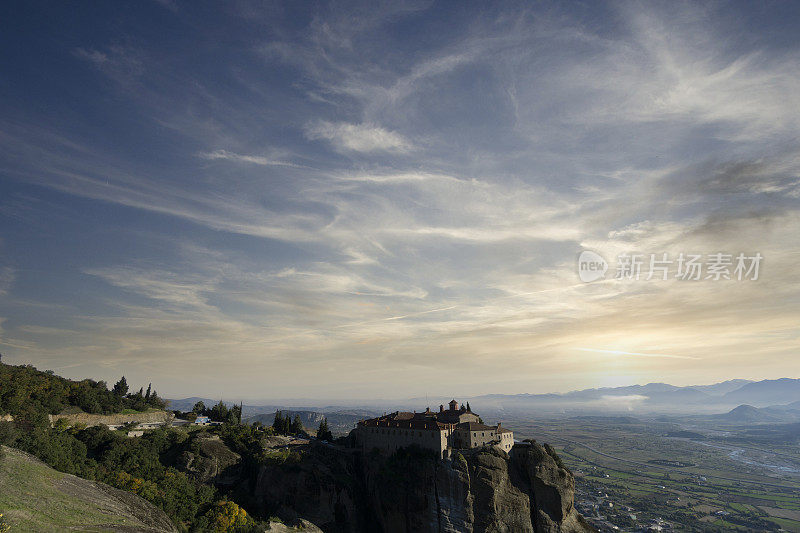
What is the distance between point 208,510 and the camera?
57.2m

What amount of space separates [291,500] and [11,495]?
140 feet

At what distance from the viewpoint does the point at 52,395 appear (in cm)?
6850

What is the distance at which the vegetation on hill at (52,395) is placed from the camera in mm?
59812

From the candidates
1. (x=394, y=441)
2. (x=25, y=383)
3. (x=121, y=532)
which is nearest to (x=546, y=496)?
(x=394, y=441)

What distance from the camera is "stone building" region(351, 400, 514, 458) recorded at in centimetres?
6912

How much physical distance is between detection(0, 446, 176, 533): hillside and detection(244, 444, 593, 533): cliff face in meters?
25.9

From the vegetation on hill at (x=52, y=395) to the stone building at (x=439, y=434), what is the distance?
50.5 meters

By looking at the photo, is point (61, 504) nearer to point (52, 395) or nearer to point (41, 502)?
point (41, 502)

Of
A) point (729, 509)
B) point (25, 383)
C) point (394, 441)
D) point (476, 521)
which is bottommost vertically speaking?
point (729, 509)

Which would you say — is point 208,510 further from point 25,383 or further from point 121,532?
point 25,383

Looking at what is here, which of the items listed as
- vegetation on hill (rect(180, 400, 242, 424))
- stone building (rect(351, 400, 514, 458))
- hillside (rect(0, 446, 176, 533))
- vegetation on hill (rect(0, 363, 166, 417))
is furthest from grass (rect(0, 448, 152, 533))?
vegetation on hill (rect(180, 400, 242, 424))

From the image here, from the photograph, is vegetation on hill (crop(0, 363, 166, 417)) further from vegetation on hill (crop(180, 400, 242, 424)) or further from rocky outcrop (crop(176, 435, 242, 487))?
rocky outcrop (crop(176, 435, 242, 487))

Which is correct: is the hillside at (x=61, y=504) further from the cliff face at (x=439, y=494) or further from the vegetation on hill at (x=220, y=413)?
the vegetation on hill at (x=220, y=413)

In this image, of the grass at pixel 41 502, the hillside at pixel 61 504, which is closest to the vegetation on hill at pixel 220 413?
the hillside at pixel 61 504
